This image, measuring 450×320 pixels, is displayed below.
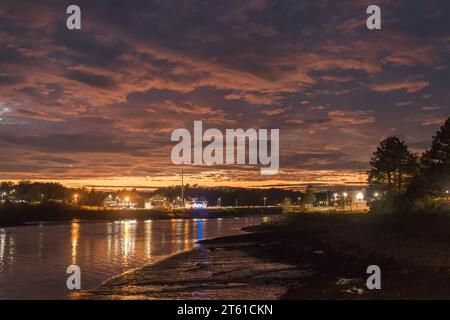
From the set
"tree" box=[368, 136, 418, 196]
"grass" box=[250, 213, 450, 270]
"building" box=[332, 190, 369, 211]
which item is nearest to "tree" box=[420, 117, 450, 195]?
"grass" box=[250, 213, 450, 270]

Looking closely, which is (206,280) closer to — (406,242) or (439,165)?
(406,242)

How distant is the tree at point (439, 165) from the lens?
64.6m

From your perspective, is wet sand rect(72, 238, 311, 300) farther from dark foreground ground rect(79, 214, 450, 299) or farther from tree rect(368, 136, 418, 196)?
tree rect(368, 136, 418, 196)

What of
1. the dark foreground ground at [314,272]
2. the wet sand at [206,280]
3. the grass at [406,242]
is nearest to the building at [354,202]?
the grass at [406,242]

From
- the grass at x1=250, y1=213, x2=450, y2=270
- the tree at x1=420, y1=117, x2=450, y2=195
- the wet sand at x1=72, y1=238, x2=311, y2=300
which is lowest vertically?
the wet sand at x1=72, y1=238, x2=311, y2=300

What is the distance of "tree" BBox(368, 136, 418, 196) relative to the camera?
9531 centimetres

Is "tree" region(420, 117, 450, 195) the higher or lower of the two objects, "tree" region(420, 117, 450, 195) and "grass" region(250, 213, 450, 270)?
the higher

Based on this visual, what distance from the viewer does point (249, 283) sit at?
100 feet

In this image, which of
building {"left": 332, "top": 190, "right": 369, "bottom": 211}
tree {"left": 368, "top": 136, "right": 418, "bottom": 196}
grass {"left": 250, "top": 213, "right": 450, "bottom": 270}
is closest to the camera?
grass {"left": 250, "top": 213, "right": 450, "bottom": 270}

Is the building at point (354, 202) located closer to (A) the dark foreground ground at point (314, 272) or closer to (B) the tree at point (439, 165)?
(B) the tree at point (439, 165)

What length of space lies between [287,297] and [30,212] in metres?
183

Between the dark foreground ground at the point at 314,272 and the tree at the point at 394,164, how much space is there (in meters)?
46.3

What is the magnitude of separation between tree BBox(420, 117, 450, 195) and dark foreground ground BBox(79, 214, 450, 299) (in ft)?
50.1

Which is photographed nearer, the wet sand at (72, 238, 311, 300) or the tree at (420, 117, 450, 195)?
the wet sand at (72, 238, 311, 300)
